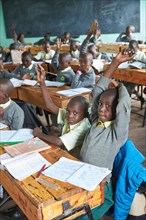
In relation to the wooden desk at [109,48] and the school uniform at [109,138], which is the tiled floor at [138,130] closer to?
the wooden desk at [109,48]

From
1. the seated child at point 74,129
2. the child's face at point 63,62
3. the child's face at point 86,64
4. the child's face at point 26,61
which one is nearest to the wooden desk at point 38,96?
the child's face at point 86,64

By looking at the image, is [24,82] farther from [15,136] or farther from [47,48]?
[47,48]

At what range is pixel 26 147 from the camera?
1.68m

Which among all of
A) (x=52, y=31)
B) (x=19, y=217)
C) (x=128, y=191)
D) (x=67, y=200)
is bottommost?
(x=19, y=217)

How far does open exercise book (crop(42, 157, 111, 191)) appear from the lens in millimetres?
1272

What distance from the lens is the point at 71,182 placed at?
1283 mm

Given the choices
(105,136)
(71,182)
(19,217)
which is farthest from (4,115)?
(71,182)

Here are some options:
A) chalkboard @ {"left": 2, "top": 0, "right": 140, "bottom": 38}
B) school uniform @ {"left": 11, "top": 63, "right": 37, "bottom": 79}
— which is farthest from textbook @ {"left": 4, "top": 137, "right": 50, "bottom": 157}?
chalkboard @ {"left": 2, "top": 0, "right": 140, "bottom": 38}

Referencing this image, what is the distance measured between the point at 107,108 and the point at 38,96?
1686 mm

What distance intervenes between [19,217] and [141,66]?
2593 millimetres

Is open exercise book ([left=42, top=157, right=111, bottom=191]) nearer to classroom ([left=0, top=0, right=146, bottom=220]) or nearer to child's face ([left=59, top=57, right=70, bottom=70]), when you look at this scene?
classroom ([left=0, top=0, right=146, bottom=220])

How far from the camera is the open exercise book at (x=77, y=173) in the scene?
127cm

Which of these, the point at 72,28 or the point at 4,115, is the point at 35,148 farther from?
the point at 72,28

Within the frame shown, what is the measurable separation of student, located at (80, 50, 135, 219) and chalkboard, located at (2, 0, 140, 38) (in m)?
7.66
